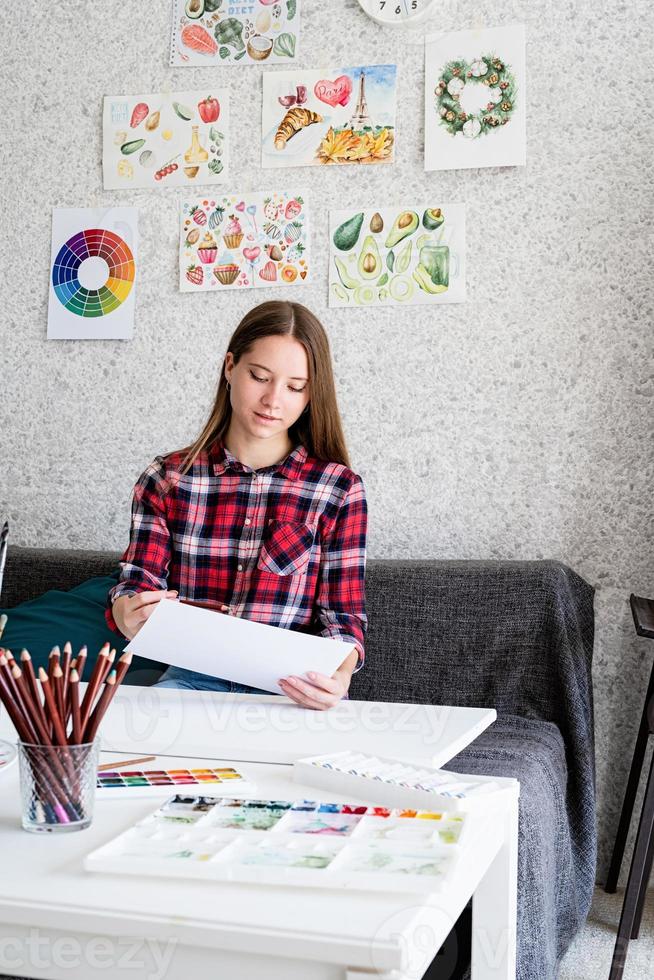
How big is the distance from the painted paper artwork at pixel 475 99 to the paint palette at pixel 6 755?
5.26ft

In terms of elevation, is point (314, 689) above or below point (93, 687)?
below

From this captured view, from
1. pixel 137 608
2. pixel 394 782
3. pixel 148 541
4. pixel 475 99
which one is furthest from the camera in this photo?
pixel 475 99

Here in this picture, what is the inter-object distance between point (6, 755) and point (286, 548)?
0.73m

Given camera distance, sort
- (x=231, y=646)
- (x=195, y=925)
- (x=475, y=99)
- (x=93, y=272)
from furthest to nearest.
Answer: (x=93, y=272)
(x=475, y=99)
(x=231, y=646)
(x=195, y=925)

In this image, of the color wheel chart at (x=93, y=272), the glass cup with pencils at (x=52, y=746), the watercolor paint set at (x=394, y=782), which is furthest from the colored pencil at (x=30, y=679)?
the color wheel chart at (x=93, y=272)

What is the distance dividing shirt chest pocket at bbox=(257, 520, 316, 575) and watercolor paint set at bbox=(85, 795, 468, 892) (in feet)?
2.67

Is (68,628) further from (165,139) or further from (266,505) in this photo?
(165,139)

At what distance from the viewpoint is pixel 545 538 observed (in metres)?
2.11

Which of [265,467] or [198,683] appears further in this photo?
[265,467]

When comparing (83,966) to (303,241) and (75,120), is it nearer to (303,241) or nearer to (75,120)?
(303,241)

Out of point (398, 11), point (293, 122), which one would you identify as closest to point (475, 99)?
point (398, 11)

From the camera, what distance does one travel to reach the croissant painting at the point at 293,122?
2.24 meters

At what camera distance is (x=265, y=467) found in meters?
1.70

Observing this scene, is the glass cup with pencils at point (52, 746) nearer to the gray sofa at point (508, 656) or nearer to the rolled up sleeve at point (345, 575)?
the rolled up sleeve at point (345, 575)
